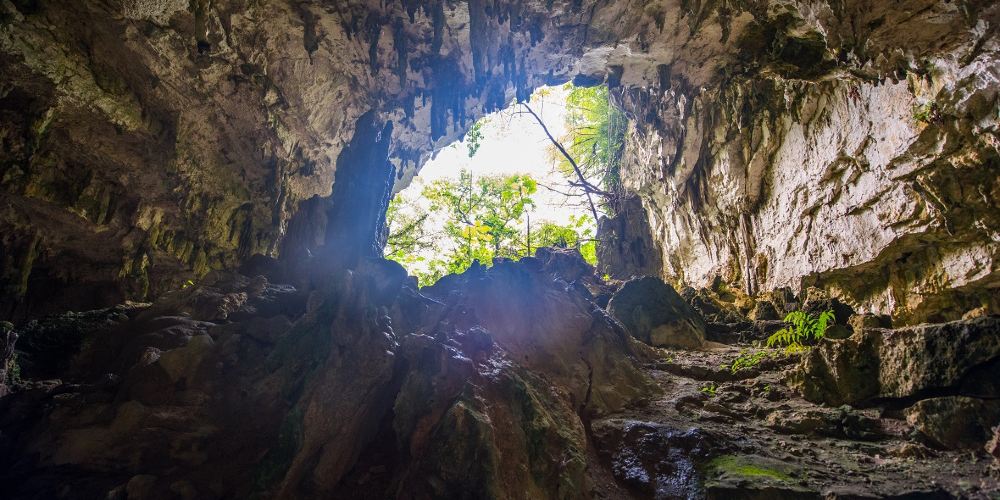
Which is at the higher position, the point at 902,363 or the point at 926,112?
the point at 926,112

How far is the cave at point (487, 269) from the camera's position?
3695 mm

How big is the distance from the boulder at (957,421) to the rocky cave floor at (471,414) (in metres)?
0.01

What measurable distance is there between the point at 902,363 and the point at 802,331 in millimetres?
2716

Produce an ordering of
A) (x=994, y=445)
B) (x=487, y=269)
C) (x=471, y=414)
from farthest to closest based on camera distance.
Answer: (x=487, y=269) → (x=471, y=414) → (x=994, y=445)

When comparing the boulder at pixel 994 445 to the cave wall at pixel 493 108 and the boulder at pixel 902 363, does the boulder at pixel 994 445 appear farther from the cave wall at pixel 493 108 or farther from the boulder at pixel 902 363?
the cave wall at pixel 493 108

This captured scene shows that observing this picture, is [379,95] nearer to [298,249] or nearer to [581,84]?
[298,249]

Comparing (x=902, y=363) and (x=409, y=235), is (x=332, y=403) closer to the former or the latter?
(x=902, y=363)

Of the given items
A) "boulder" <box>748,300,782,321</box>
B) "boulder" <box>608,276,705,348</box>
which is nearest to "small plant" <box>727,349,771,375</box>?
"boulder" <box>608,276,705,348</box>

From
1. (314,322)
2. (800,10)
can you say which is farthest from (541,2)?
(314,322)

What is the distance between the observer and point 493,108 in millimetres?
13031

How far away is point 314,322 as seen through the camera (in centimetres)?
516

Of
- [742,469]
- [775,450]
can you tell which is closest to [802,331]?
[775,450]

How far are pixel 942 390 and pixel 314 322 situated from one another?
6398mm

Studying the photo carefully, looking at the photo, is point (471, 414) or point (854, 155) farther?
point (854, 155)
